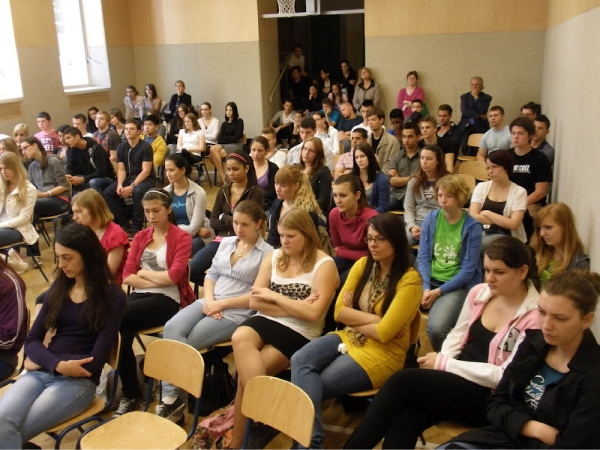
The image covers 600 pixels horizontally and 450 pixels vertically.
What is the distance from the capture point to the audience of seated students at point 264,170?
5.09 meters

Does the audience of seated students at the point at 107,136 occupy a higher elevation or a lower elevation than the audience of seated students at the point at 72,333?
higher

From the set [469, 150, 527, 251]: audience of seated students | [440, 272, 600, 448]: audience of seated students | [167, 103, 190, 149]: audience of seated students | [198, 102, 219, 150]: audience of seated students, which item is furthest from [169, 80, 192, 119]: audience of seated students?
[440, 272, 600, 448]: audience of seated students

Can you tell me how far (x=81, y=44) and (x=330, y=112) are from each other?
16.2 ft

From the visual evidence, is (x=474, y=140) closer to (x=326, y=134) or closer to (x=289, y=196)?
(x=326, y=134)

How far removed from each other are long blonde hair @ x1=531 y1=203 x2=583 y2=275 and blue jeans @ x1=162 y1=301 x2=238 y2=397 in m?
1.79

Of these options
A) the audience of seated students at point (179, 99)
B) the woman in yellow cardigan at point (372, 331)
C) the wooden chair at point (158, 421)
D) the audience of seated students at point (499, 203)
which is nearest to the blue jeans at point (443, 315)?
the woman in yellow cardigan at point (372, 331)

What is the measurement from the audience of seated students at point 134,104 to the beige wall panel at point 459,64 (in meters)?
4.31

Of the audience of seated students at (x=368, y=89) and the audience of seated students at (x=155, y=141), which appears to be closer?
the audience of seated students at (x=155, y=141)

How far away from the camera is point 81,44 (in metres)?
10.6

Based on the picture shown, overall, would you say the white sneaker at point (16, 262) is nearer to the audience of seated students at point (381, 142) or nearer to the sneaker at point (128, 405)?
the sneaker at point (128, 405)

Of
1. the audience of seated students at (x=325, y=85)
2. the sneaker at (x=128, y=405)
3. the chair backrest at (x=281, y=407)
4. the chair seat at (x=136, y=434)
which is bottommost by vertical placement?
the sneaker at (x=128, y=405)

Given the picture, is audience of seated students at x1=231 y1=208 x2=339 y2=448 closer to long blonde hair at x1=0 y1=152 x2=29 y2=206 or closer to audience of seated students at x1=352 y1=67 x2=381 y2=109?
long blonde hair at x1=0 y1=152 x2=29 y2=206

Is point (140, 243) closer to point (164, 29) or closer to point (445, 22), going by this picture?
point (445, 22)

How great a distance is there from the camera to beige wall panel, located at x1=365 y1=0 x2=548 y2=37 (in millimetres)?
8547
